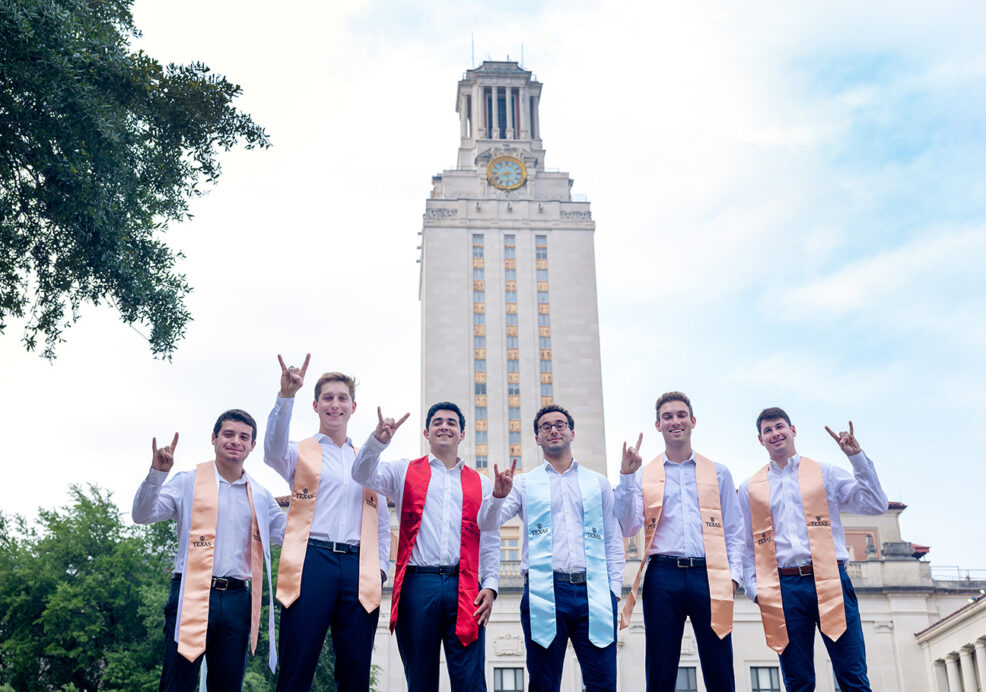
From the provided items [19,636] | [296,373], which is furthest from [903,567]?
[296,373]

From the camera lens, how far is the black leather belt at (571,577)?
24.9 feet

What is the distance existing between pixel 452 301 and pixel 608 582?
6521 cm

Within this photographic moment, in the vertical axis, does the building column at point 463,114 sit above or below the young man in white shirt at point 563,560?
above

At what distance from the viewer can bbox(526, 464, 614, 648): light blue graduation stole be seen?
739 centimetres

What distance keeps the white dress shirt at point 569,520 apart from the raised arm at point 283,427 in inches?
66.3

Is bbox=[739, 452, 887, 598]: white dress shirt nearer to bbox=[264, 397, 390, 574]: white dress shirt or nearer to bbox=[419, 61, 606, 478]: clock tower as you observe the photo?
bbox=[264, 397, 390, 574]: white dress shirt

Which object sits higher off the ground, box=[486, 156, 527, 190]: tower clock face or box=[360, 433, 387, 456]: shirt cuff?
box=[486, 156, 527, 190]: tower clock face

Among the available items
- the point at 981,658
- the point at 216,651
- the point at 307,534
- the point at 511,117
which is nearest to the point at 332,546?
the point at 307,534

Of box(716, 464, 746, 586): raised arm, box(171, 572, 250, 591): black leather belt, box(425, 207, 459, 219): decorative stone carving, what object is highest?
box(425, 207, 459, 219): decorative stone carving

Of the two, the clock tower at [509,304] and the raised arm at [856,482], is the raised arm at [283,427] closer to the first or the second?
the raised arm at [856,482]

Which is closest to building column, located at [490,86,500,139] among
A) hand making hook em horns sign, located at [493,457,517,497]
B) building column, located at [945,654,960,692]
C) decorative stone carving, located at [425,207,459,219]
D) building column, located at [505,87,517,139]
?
building column, located at [505,87,517,139]

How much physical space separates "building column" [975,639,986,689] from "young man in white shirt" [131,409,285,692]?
3379 centimetres

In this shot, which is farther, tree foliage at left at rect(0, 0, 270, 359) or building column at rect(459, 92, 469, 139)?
building column at rect(459, 92, 469, 139)

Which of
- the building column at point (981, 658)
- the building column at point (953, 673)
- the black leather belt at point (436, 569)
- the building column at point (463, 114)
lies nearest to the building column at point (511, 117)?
the building column at point (463, 114)
